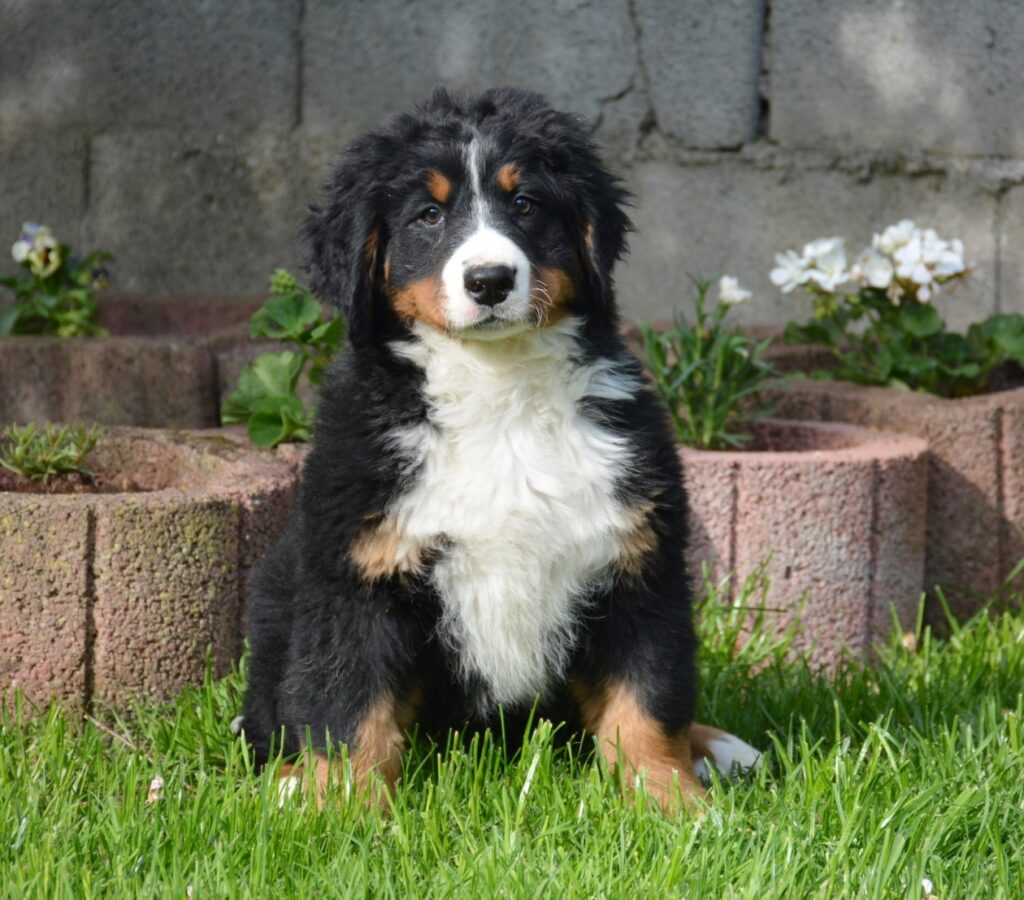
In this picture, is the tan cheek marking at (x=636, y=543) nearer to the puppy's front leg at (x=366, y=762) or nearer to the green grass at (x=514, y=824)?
the green grass at (x=514, y=824)

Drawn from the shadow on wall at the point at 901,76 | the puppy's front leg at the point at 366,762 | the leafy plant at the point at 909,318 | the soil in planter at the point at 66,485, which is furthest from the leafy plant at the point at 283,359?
the shadow on wall at the point at 901,76

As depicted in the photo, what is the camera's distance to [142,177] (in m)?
6.11

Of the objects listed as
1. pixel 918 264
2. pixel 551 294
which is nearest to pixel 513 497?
pixel 551 294

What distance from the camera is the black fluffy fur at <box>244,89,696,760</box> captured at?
9.22 feet

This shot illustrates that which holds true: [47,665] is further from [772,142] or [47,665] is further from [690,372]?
[772,142]

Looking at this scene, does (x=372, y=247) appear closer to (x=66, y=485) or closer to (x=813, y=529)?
(x=66, y=485)

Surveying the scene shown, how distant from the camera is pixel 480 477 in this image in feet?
9.37

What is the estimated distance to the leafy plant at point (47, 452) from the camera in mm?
3713

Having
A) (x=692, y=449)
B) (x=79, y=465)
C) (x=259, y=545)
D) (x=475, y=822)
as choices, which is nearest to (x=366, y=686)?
(x=475, y=822)

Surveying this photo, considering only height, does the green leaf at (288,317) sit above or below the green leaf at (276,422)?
above

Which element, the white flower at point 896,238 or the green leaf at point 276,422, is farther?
the white flower at point 896,238

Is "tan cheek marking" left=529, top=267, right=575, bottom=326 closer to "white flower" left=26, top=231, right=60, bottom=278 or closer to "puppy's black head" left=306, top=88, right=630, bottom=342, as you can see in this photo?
"puppy's black head" left=306, top=88, right=630, bottom=342

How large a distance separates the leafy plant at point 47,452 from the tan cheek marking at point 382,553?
124 centimetres

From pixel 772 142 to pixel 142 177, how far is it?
100.0 inches
